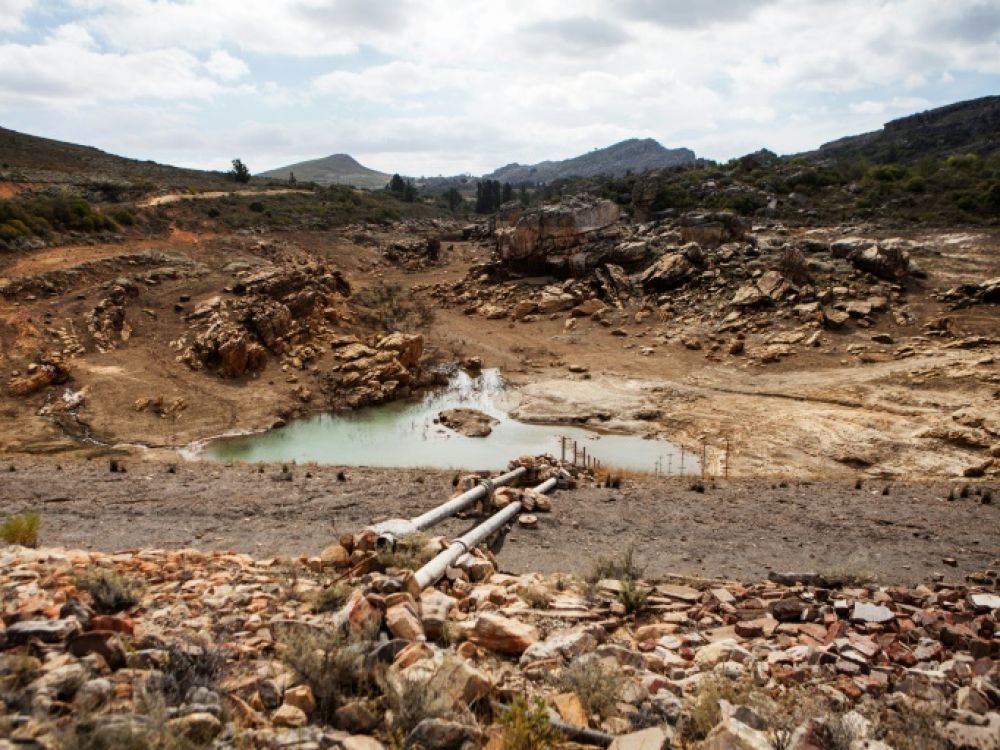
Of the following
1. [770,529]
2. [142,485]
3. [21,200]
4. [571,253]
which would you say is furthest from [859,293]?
[21,200]

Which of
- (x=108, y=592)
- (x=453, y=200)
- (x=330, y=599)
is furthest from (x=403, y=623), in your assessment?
(x=453, y=200)

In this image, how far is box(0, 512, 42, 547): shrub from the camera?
764cm

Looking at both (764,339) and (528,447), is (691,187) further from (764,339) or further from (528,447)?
(528,447)

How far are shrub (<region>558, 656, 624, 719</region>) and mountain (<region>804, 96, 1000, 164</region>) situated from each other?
3233 inches

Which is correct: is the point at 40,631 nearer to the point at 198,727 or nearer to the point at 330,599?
the point at 198,727

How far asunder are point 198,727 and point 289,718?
53 centimetres

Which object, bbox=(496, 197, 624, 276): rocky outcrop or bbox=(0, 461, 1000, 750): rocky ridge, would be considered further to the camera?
bbox=(496, 197, 624, 276): rocky outcrop

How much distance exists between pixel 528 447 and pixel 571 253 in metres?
20.4

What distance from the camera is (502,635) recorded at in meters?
4.84

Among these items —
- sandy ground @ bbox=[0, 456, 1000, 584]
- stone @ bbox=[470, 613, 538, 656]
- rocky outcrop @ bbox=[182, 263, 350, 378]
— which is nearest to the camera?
stone @ bbox=[470, 613, 538, 656]

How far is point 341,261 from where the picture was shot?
40344 millimetres

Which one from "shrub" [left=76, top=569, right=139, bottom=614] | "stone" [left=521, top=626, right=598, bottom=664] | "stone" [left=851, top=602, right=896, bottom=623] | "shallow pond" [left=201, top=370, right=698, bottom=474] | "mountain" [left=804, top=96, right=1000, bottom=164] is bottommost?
"shallow pond" [left=201, top=370, right=698, bottom=474]

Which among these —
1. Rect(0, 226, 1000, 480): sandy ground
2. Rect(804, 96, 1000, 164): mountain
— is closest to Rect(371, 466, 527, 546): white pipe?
Rect(0, 226, 1000, 480): sandy ground

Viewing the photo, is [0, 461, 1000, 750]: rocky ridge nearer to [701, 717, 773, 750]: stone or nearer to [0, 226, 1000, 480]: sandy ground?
[701, 717, 773, 750]: stone
